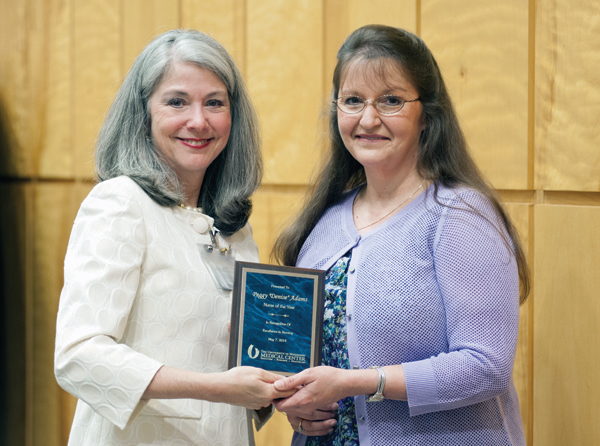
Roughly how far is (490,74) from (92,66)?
86.9 inches

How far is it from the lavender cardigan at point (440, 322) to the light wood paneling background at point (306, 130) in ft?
2.08

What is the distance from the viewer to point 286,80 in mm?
2953

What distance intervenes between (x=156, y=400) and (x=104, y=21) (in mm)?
2519

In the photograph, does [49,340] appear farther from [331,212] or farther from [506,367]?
[506,367]

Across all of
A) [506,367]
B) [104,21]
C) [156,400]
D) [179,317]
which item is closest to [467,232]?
[506,367]

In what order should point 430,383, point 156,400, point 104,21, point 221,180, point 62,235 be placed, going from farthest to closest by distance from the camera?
point 62,235 → point 104,21 → point 221,180 → point 156,400 → point 430,383

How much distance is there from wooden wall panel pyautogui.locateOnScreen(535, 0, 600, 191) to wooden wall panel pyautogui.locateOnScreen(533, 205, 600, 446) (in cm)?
13

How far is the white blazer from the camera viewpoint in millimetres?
1450

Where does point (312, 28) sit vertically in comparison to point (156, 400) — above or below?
above

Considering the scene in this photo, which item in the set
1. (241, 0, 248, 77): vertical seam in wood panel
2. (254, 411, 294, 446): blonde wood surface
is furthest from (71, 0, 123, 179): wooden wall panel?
(254, 411, 294, 446): blonde wood surface

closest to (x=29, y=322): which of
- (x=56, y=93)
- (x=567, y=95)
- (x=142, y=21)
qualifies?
(x=56, y=93)

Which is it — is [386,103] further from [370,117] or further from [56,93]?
[56,93]

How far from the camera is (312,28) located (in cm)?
288

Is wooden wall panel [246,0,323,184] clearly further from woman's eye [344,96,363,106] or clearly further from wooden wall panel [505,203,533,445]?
woman's eye [344,96,363,106]
